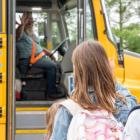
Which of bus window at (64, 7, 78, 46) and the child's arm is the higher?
bus window at (64, 7, 78, 46)

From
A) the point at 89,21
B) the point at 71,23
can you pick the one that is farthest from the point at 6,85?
the point at 71,23

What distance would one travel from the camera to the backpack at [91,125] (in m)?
2.20

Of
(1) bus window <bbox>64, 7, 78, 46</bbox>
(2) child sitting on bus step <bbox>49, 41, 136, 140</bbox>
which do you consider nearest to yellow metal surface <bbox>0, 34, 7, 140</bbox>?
(1) bus window <bbox>64, 7, 78, 46</bbox>

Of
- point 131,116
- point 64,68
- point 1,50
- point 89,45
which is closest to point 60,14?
point 64,68

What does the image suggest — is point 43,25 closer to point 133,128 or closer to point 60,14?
point 60,14

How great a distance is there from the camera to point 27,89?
5.54 metres

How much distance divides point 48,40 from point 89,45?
396cm

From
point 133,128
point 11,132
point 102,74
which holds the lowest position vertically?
point 11,132

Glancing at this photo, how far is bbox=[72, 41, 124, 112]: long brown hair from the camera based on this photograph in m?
2.29

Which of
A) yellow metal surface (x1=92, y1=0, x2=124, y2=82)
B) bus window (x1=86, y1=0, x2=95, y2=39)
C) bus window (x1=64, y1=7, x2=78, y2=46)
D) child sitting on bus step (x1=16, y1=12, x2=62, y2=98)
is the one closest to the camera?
bus window (x1=86, y1=0, x2=95, y2=39)

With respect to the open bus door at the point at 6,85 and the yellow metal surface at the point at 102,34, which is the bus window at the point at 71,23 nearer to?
the yellow metal surface at the point at 102,34

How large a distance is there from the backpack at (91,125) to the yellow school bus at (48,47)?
2.40m

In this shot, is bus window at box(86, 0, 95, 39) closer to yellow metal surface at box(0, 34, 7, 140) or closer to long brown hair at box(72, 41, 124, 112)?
yellow metal surface at box(0, 34, 7, 140)

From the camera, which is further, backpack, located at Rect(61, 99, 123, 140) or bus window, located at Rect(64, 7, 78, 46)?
bus window, located at Rect(64, 7, 78, 46)
